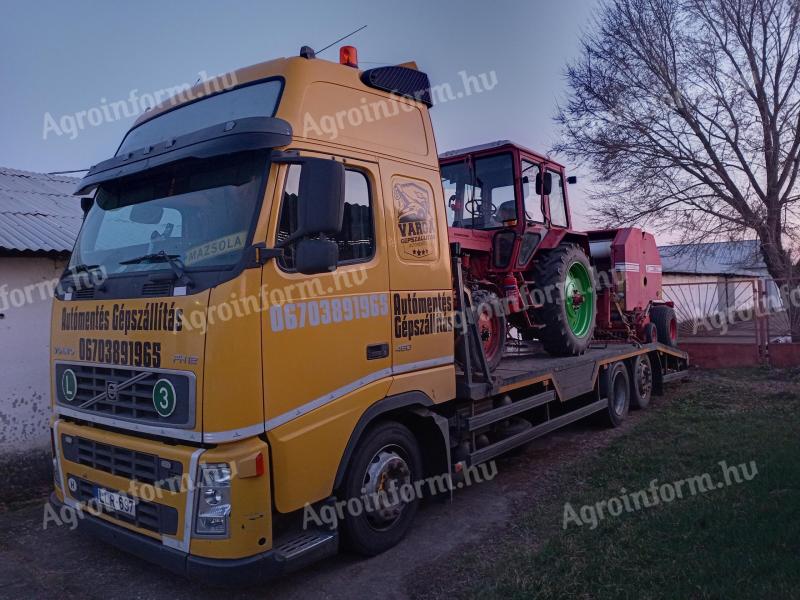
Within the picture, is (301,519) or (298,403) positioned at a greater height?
(298,403)

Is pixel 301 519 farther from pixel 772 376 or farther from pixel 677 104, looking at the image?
pixel 677 104

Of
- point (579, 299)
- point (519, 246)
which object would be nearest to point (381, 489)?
point (519, 246)

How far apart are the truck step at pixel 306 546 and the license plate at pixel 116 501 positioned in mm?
927

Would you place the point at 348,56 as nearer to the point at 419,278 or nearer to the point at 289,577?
the point at 419,278

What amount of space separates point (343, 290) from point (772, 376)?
10.3 meters

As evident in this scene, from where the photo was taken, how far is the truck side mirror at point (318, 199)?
353 centimetres

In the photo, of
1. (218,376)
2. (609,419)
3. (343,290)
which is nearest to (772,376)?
(609,419)

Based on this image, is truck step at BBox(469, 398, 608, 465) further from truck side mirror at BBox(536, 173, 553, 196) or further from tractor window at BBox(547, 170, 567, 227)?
truck side mirror at BBox(536, 173, 553, 196)

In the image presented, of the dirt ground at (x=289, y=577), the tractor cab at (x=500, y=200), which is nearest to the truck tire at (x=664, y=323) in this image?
the tractor cab at (x=500, y=200)

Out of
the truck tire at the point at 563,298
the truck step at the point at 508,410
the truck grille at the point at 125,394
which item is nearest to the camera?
the truck grille at the point at 125,394

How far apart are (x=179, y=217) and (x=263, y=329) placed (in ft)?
3.28

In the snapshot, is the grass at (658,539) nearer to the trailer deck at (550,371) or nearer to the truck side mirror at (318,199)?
the trailer deck at (550,371)

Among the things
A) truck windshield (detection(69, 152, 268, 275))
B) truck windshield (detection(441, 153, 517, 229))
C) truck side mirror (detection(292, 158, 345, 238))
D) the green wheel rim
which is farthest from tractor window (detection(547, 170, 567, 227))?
truck windshield (detection(69, 152, 268, 275))

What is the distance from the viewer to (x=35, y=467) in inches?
256
